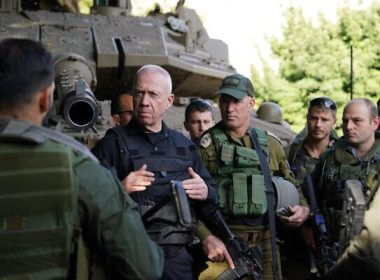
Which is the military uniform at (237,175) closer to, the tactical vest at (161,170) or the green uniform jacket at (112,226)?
the tactical vest at (161,170)

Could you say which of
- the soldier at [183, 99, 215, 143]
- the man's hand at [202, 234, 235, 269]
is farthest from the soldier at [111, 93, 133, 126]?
the man's hand at [202, 234, 235, 269]

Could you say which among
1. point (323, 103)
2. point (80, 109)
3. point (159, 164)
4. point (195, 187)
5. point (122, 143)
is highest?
point (323, 103)

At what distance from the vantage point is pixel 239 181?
18.5 ft

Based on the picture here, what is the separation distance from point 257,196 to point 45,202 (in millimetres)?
2982

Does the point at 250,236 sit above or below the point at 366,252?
below

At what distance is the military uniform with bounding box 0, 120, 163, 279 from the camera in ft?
9.12

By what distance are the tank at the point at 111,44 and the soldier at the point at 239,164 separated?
222 cm

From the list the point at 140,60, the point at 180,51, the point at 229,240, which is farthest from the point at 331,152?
the point at 180,51

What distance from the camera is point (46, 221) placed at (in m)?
2.79

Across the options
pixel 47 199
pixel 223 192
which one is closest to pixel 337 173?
pixel 223 192

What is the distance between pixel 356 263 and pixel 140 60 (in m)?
6.55

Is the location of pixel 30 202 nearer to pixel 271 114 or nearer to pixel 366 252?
pixel 366 252

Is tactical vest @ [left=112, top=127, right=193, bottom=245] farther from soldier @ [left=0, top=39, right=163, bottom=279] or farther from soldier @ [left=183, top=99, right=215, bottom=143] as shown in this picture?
soldier @ [left=183, top=99, right=215, bottom=143]

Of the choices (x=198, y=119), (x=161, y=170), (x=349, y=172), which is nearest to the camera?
(x=161, y=170)
